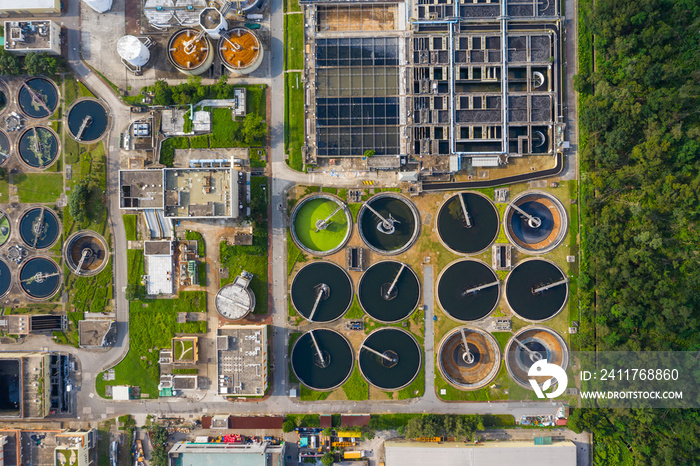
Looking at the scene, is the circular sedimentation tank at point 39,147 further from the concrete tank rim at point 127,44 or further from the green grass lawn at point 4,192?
the concrete tank rim at point 127,44

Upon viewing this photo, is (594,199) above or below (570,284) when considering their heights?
above

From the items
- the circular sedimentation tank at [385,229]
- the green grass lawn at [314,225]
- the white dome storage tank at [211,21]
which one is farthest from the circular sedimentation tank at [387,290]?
the white dome storage tank at [211,21]

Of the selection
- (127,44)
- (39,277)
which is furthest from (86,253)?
(127,44)

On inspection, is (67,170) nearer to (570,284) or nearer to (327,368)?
(327,368)

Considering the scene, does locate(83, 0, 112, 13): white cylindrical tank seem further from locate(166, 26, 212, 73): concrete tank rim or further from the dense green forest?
the dense green forest

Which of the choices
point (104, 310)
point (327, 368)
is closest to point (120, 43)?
point (104, 310)

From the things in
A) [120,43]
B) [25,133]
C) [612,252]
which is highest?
[120,43]

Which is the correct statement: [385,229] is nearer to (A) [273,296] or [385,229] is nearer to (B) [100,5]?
(A) [273,296]
